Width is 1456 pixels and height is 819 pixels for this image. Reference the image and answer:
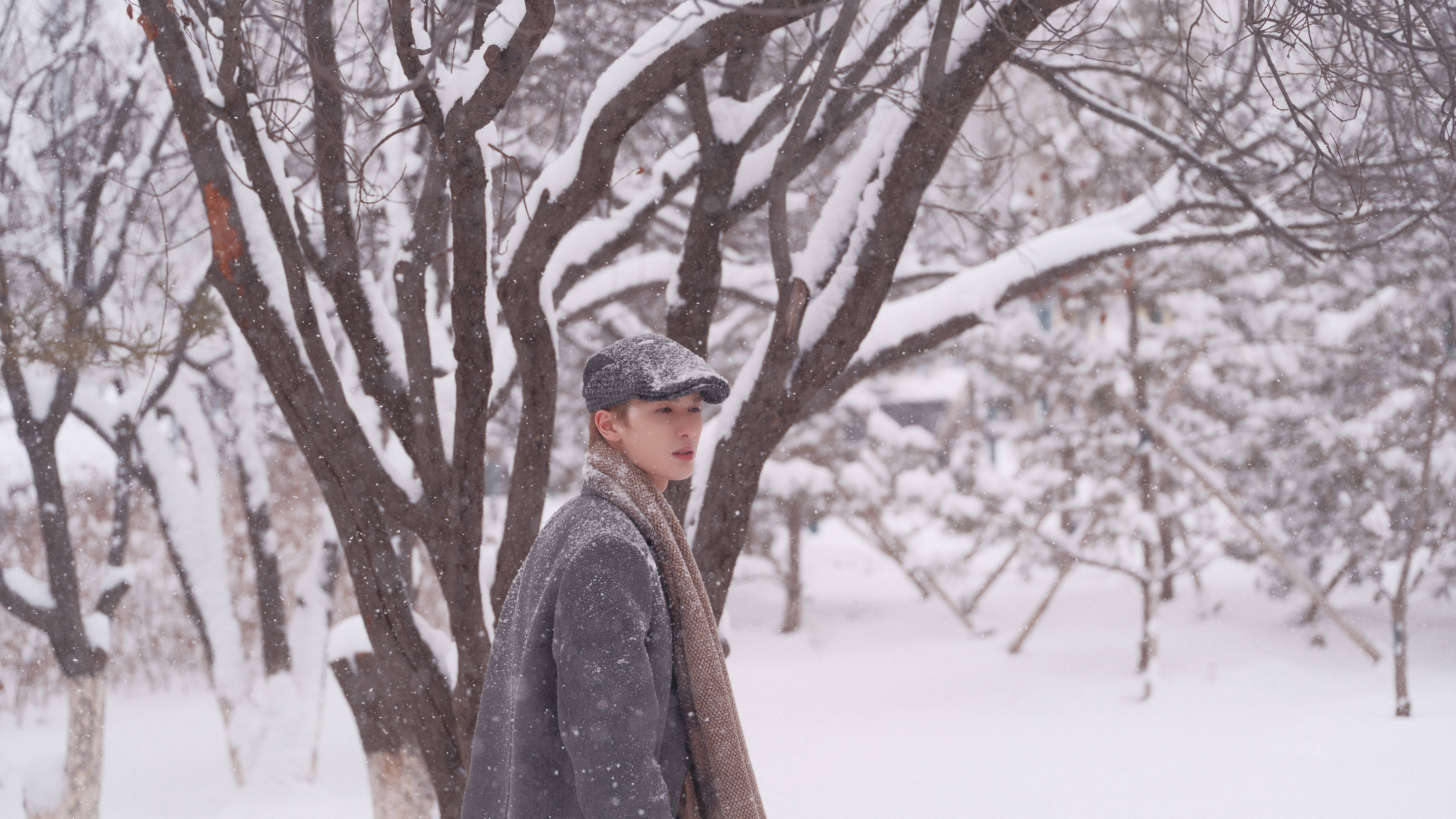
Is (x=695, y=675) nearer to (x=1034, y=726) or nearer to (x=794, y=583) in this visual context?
(x=1034, y=726)

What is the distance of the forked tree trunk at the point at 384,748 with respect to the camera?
4.44 m

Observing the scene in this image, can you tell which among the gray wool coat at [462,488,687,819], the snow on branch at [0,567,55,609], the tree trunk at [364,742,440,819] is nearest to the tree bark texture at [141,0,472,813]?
the gray wool coat at [462,488,687,819]

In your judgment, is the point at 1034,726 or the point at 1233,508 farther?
the point at 1233,508

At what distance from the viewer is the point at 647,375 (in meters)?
1.88

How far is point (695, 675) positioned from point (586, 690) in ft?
0.78

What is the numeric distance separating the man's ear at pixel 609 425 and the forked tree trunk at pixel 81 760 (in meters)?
6.20

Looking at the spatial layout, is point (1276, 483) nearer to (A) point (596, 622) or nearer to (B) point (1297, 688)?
(B) point (1297, 688)

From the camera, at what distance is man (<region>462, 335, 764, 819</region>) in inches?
64.9

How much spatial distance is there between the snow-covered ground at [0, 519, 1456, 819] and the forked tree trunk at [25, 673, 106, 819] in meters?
0.39

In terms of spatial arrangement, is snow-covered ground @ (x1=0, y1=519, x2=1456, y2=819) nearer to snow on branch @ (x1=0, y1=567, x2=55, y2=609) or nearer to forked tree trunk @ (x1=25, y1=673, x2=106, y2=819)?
forked tree trunk @ (x1=25, y1=673, x2=106, y2=819)

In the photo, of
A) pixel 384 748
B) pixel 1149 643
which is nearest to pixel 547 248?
pixel 384 748

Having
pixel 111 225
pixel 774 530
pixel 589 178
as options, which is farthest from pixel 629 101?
pixel 774 530

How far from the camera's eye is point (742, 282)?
19.9ft

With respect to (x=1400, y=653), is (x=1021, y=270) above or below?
above
